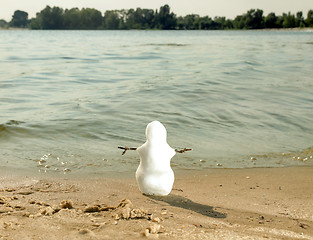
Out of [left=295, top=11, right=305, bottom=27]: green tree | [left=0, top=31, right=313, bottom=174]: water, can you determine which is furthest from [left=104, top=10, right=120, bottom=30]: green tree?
[left=0, top=31, right=313, bottom=174]: water

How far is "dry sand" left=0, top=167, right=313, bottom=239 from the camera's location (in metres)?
2.78

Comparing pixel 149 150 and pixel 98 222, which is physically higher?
pixel 149 150

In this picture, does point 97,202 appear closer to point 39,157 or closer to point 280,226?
point 280,226

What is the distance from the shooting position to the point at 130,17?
150750 millimetres

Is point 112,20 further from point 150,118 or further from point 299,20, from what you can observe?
point 150,118

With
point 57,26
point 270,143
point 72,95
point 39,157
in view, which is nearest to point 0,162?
point 39,157

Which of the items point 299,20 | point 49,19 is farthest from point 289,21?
point 49,19

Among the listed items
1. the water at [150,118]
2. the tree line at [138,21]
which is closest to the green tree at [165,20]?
the tree line at [138,21]

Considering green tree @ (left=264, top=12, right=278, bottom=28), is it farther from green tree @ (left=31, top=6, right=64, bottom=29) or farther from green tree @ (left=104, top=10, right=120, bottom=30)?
green tree @ (left=31, top=6, right=64, bottom=29)

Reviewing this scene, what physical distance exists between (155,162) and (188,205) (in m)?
0.47

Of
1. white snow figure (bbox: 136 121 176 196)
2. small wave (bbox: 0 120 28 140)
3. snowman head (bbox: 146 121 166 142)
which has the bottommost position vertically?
small wave (bbox: 0 120 28 140)

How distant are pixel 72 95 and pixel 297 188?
7.53 m

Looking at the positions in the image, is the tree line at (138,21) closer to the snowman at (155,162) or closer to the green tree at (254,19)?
the green tree at (254,19)

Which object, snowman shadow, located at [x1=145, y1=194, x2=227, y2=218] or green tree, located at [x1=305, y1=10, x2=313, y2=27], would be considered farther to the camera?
green tree, located at [x1=305, y1=10, x2=313, y2=27]
